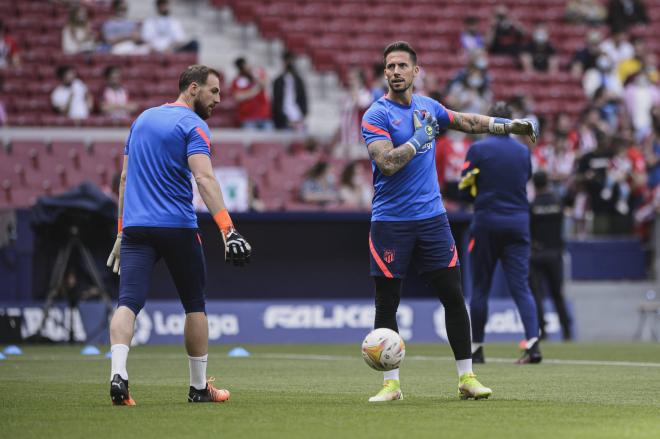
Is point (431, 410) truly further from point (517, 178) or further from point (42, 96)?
point (42, 96)

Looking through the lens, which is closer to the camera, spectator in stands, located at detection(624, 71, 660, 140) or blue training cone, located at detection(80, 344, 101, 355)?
blue training cone, located at detection(80, 344, 101, 355)

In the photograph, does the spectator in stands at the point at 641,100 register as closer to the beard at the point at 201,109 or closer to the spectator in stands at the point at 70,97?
the spectator in stands at the point at 70,97

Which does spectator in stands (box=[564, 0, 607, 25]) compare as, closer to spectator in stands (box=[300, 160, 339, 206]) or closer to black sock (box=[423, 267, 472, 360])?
spectator in stands (box=[300, 160, 339, 206])

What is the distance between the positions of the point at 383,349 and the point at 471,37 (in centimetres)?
2019

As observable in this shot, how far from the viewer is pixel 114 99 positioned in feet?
75.4

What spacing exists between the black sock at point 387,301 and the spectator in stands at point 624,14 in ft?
73.9

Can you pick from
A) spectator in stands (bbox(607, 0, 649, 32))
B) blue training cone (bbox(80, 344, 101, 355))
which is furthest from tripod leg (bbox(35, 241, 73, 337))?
spectator in stands (bbox(607, 0, 649, 32))

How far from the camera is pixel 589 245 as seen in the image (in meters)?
21.8

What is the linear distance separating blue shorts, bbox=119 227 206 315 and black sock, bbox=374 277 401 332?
1.23 metres

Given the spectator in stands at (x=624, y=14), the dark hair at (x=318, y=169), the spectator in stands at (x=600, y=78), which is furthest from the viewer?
the spectator in stands at (x=624, y=14)

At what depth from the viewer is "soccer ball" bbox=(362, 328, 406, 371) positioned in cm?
891

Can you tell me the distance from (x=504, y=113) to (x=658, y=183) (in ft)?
33.8

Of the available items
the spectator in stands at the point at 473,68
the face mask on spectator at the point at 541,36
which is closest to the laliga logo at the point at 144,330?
the spectator in stands at the point at 473,68

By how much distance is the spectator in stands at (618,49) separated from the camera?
95.7 ft
